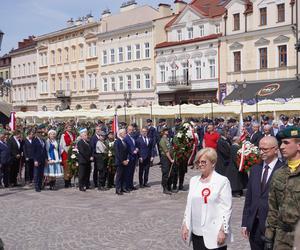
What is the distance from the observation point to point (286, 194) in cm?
432

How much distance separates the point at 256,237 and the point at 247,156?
24.7 feet

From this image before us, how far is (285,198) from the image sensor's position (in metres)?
4.32

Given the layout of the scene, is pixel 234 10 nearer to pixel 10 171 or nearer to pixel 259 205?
pixel 10 171

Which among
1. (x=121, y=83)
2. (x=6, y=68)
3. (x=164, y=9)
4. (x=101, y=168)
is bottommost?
(x=101, y=168)

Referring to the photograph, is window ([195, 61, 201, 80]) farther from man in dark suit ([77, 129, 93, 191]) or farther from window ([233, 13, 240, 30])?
man in dark suit ([77, 129, 93, 191])

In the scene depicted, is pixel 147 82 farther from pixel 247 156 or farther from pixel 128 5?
pixel 247 156

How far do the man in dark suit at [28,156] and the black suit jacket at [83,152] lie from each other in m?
1.43

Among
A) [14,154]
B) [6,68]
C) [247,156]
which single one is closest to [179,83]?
[14,154]

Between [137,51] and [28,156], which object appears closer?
[28,156]

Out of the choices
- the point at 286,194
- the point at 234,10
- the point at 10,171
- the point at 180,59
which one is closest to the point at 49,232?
the point at 286,194

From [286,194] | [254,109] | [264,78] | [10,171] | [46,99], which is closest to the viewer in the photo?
[286,194]

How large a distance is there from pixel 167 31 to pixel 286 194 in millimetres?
47440

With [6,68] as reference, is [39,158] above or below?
below

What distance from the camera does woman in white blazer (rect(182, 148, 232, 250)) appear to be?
5062mm
